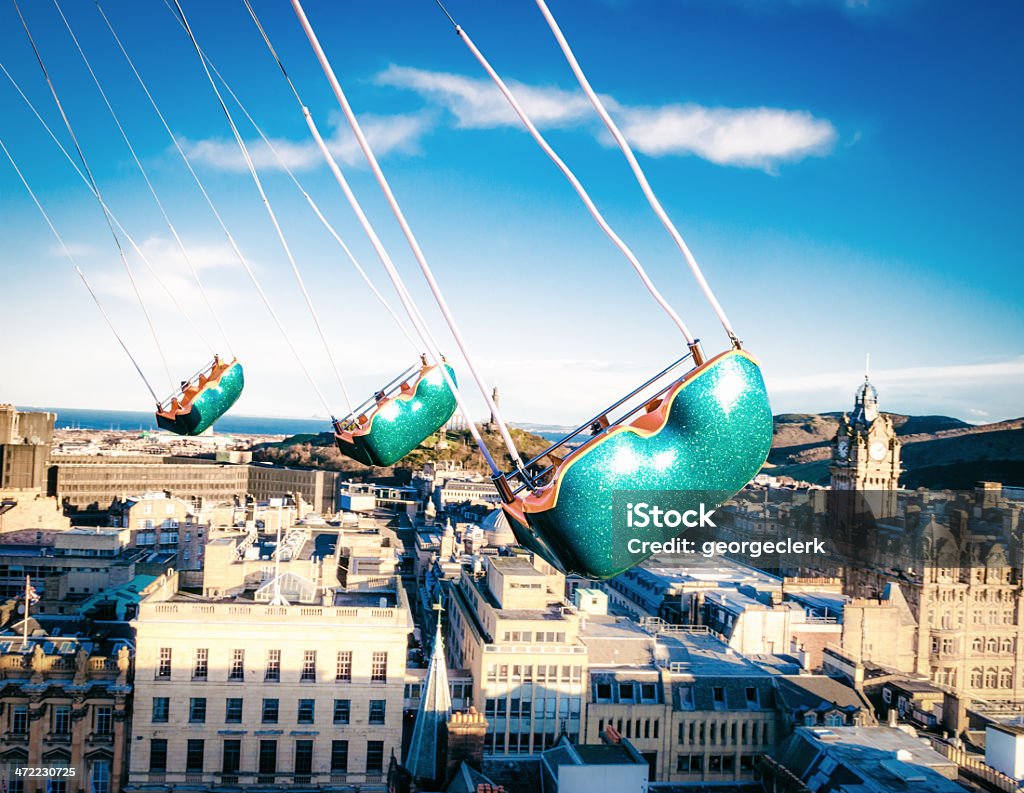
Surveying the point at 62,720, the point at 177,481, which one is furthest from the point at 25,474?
the point at 62,720

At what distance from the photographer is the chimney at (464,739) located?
14258 millimetres

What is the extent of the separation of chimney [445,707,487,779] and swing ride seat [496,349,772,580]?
10820mm

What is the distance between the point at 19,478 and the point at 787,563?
Result: 145 ft

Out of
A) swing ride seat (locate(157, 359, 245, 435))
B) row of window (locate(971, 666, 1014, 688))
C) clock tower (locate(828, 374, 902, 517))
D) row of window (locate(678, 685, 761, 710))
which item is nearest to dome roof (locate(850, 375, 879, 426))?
clock tower (locate(828, 374, 902, 517))

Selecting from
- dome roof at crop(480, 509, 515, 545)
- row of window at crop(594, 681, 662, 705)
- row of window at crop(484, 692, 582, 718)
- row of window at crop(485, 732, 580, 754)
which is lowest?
row of window at crop(485, 732, 580, 754)

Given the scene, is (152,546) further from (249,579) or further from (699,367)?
(699,367)

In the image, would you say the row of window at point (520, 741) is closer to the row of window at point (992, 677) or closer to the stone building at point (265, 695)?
the stone building at point (265, 695)

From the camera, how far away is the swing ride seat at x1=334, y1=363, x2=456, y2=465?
6484mm

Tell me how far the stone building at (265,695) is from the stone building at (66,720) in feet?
1.52

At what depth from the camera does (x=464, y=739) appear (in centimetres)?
1431

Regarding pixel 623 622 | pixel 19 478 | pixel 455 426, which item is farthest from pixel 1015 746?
pixel 455 426

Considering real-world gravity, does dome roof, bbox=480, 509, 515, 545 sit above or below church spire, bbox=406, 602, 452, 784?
above

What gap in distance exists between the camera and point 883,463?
2088 inches

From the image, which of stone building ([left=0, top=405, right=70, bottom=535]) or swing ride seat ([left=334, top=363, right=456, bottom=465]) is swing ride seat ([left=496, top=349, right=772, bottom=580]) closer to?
swing ride seat ([left=334, top=363, right=456, bottom=465])
